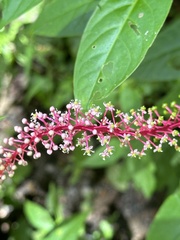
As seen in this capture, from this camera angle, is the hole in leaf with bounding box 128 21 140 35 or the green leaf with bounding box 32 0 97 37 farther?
the green leaf with bounding box 32 0 97 37

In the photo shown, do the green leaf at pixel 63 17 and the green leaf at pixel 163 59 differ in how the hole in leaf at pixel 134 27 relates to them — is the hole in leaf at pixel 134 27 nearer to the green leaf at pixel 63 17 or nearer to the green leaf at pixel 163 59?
the green leaf at pixel 63 17

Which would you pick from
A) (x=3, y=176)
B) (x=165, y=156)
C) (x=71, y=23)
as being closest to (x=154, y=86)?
(x=165, y=156)

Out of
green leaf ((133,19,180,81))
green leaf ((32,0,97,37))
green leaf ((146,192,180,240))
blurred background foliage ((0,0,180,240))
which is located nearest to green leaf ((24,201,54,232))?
blurred background foliage ((0,0,180,240))

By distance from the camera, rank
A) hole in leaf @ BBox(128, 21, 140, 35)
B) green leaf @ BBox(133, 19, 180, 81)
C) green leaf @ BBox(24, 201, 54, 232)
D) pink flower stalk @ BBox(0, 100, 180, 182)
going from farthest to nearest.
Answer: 1. green leaf @ BBox(24, 201, 54, 232)
2. green leaf @ BBox(133, 19, 180, 81)
3. hole in leaf @ BBox(128, 21, 140, 35)
4. pink flower stalk @ BBox(0, 100, 180, 182)

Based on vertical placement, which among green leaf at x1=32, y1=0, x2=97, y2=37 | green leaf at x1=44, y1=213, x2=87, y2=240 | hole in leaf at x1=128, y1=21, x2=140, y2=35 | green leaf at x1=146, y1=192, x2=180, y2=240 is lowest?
green leaf at x1=146, y1=192, x2=180, y2=240

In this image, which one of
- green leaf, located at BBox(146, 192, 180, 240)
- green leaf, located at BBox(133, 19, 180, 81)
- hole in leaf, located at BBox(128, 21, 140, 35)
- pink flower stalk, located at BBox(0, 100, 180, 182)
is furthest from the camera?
green leaf, located at BBox(133, 19, 180, 81)

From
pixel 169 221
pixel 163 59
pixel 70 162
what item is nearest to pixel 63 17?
pixel 163 59

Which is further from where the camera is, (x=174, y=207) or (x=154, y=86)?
(x=154, y=86)

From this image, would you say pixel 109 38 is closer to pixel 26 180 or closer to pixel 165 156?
pixel 165 156

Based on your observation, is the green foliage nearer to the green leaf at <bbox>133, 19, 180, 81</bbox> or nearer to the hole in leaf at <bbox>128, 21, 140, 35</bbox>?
the green leaf at <bbox>133, 19, 180, 81</bbox>
